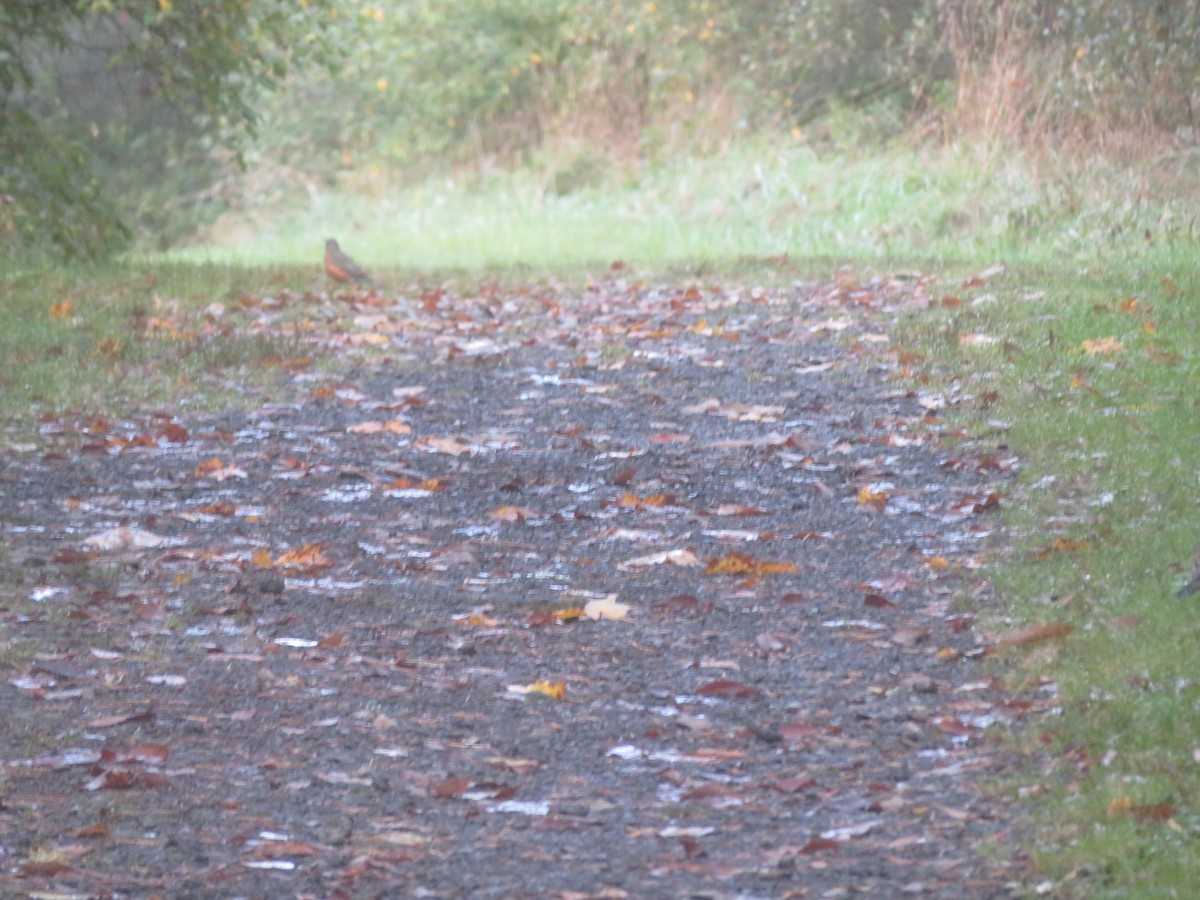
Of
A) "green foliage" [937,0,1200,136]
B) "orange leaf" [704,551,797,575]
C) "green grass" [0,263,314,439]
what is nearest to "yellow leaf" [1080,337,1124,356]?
"orange leaf" [704,551,797,575]

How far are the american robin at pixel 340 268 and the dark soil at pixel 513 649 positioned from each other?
392 cm

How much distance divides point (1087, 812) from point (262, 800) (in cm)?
175

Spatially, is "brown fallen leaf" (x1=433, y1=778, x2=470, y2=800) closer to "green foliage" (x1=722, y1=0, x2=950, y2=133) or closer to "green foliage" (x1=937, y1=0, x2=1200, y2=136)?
"green foliage" (x1=937, y1=0, x2=1200, y2=136)

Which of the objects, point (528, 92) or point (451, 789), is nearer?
point (451, 789)

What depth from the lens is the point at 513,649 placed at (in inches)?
189

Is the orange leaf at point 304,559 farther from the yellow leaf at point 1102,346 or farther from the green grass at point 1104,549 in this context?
the yellow leaf at point 1102,346

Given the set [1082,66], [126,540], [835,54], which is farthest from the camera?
[835,54]

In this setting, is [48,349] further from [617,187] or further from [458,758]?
[617,187]

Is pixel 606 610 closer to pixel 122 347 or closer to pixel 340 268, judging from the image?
pixel 122 347

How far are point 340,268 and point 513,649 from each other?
7.71m

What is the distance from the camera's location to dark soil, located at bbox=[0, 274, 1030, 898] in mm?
3553

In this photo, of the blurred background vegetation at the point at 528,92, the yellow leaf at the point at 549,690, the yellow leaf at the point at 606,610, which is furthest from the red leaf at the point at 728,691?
the blurred background vegetation at the point at 528,92

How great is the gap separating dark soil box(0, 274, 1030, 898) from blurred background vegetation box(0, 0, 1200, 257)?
5001 mm

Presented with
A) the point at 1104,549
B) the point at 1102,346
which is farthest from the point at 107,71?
the point at 1104,549
